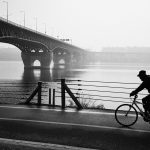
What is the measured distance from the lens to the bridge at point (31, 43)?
56566mm

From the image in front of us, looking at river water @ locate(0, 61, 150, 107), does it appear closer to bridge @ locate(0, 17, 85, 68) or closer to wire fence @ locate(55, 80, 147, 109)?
wire fence @ locate(55, 80, 147, 109)

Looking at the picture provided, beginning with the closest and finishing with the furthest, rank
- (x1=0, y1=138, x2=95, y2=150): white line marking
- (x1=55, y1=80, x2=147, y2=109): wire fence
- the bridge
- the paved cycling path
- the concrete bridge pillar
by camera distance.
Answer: (x1=0, y1=138, x2=95, y2=150): white line marking → the paved cycling path → (x1=55, y1=80, x2=147, y2=109): wire fence → the bridge → the concrete bridge pillar

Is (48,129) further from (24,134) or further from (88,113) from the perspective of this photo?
(88,113)

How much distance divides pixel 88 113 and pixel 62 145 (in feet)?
12.2

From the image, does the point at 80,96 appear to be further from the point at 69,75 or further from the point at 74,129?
the point at 69,75

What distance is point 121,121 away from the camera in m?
8.08

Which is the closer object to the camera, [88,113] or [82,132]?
[82,132]

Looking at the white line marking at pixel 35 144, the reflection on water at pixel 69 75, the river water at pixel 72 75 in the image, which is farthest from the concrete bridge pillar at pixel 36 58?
the white line marking at pixel 35 144

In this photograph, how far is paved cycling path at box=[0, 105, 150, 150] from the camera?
21.0 feet

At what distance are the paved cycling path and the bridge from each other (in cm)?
4372

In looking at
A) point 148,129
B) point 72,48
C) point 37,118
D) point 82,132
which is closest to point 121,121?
point 148,129

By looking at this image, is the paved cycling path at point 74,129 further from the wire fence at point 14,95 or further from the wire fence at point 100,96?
the wire fence at point 14,95

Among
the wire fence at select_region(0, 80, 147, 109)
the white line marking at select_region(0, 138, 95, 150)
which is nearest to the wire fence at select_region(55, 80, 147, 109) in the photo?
A: the wire fence at select_region(0, 80, 147, 109)

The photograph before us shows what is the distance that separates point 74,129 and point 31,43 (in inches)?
2989
